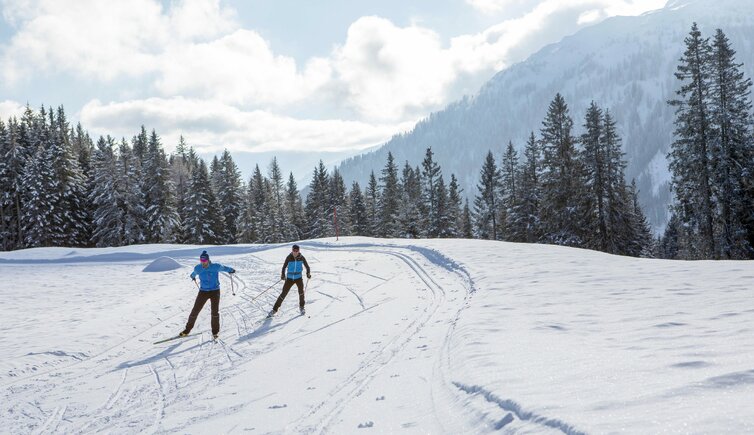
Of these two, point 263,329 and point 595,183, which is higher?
point 595,183

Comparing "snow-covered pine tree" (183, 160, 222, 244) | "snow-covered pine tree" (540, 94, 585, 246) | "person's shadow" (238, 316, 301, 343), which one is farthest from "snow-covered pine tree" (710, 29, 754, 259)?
"snow-covered pine tree" (183, 160, 222, 244)

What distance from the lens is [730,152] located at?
28312mm

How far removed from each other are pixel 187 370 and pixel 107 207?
49886 millimetres

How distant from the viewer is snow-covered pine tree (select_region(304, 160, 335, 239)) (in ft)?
218

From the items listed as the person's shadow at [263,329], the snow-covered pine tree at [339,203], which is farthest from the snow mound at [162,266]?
the snow-covered pine tree at [339,203]

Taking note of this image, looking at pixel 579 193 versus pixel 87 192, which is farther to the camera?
pixel 87 192

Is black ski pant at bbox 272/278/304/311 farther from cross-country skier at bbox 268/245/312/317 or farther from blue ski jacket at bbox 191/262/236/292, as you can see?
blue ski jacket at bbox 191/262/236/292

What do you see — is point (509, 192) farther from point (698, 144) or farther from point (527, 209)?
point (698, 144)

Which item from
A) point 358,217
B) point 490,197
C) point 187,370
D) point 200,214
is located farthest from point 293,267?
point 358,217

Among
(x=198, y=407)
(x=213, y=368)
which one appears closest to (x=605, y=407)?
(x=198, y=407)

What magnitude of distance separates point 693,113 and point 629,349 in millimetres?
29177

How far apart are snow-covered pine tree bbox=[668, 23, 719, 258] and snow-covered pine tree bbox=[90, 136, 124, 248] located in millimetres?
50396

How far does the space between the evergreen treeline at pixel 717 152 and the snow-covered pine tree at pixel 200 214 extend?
1876 inches

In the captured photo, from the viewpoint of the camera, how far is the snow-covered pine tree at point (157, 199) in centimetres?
5266
